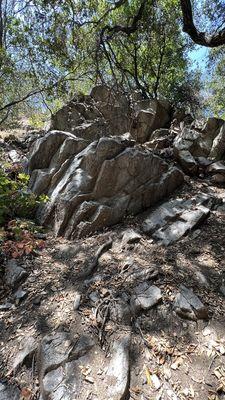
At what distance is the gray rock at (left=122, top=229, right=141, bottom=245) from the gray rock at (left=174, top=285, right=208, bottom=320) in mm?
1301

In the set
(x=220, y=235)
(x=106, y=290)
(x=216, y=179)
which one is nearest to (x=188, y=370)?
(x=106, y=290)

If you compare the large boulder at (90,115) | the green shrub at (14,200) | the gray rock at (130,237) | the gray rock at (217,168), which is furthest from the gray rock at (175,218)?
the large boulder at (90,115)

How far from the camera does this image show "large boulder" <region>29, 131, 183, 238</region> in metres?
5.09

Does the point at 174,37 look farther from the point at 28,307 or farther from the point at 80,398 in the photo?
the point at 80,398

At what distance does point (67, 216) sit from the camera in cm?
513

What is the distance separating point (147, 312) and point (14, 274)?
1972mm

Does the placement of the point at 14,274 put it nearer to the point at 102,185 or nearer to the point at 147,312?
the point at 147,312

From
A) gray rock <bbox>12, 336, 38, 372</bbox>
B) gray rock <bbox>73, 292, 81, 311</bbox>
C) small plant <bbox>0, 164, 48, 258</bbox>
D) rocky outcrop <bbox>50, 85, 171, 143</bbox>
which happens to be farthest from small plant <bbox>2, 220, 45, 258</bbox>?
rocky outcrop <bbox>50, 85, 171, 143</bbox>

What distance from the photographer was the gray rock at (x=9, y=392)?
8.54 ft

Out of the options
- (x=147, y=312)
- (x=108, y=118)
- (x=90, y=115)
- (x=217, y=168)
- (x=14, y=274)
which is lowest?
(x=147, y=312)

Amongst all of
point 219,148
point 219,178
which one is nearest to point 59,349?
point 219,178

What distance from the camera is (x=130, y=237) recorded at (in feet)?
15.0

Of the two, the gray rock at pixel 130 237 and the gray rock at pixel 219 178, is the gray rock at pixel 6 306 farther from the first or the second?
the gray rock at pixel 219 178

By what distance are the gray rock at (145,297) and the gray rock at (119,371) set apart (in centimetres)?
41
